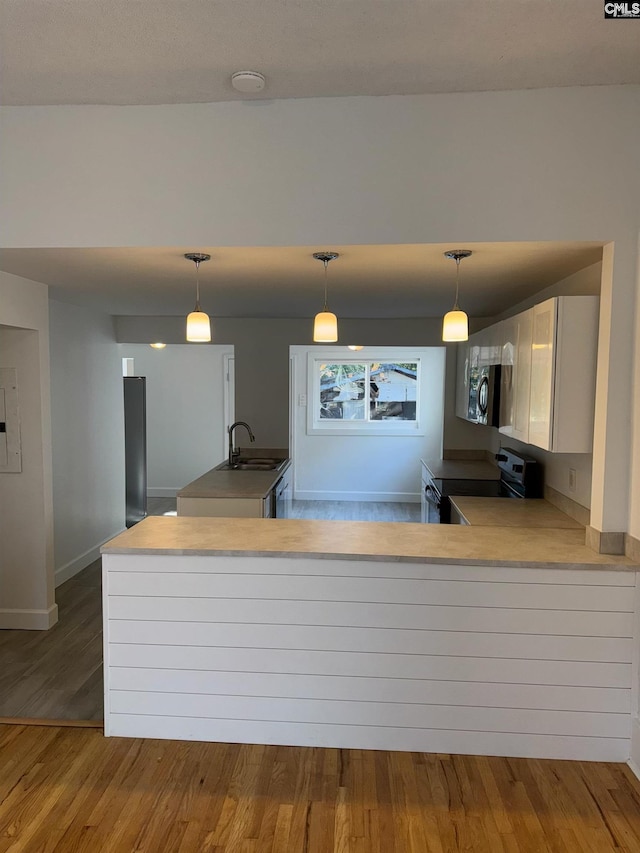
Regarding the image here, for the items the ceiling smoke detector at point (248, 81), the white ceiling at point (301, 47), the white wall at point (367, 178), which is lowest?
the white wall at point (367, 178)

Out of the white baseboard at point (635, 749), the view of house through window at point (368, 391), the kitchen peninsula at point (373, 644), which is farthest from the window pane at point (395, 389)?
the white baseboard at point (635, 749)

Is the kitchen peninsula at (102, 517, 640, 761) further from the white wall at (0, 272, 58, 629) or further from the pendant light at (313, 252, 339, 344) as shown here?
the white wall at (0, 272, 58, 629)

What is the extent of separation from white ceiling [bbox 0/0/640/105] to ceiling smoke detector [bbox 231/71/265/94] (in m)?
0.03

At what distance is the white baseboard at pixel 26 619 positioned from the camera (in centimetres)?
368

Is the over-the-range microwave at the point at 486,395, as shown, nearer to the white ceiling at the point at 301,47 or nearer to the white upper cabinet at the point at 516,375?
the white upper cabinet at the point at 516,375

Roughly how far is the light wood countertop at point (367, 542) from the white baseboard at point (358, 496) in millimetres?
5231

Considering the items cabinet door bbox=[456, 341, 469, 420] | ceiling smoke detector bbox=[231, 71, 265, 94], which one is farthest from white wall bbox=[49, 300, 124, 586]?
cabinet door bbox=[456, 341, 469, 420]

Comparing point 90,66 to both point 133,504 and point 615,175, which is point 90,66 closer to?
point 615,175

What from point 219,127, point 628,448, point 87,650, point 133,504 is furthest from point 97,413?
point 628,448

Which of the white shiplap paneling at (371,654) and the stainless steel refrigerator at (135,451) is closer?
the white shiplap paneling at (371,654)

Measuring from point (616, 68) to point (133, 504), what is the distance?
19.5ft

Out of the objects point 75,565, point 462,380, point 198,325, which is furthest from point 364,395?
point 198,325

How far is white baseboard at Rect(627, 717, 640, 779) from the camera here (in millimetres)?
2238

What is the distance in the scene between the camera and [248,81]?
2174mm
